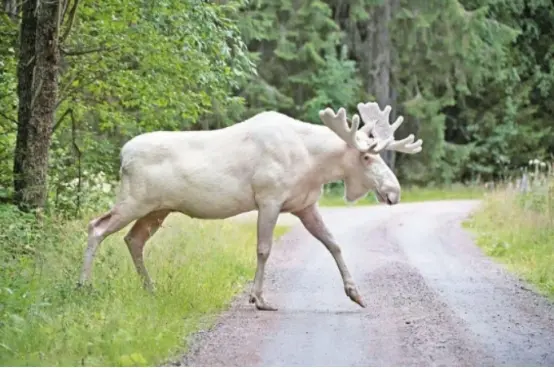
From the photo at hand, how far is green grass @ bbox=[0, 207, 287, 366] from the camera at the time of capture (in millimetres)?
8312

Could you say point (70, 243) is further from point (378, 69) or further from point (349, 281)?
point (378, 69)

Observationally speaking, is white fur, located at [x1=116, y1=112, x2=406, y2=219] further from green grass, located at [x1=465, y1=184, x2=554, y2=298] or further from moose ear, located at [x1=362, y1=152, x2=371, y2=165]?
green grass, located at [x1=465, y1=184, x2=554, y2=298]

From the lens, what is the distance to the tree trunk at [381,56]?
36656 millimetres

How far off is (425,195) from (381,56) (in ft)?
16.3

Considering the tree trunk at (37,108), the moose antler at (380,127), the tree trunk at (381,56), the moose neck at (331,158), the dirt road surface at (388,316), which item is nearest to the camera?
the dirt road surface at (388,316)

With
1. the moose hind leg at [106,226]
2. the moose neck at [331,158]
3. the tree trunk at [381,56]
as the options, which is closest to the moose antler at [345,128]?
the moose neck at [331,158]

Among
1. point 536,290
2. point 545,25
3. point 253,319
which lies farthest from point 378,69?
point 253,319

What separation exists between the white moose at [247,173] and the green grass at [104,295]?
509 mm

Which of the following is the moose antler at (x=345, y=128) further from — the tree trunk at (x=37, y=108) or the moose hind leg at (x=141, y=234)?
the tree trunk at (x=37, y=108)

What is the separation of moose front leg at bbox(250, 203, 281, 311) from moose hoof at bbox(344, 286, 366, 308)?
79cm

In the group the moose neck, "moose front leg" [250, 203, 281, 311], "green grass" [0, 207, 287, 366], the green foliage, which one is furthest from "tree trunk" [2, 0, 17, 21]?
the green foliage

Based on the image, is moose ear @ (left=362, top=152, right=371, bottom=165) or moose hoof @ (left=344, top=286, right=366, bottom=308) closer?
Answer: moose hoof @ (left=344, top=286, right=366, bottom=308)

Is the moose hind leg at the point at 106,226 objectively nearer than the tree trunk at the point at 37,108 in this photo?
Yes

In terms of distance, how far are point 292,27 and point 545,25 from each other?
12230 millimetres
